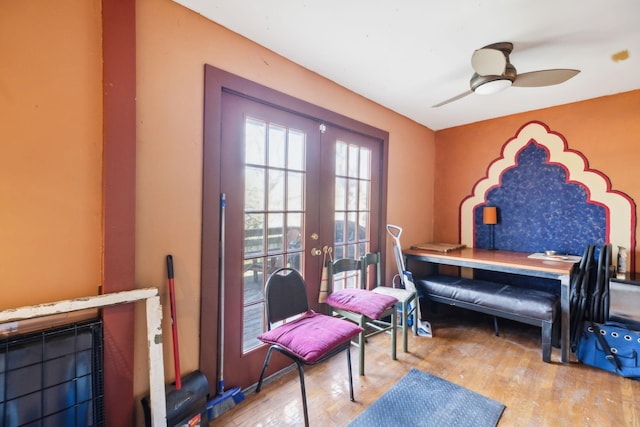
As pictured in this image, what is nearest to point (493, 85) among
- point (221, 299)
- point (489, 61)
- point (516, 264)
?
point (489, 61)

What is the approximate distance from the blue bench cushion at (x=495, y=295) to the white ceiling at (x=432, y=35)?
202 cm

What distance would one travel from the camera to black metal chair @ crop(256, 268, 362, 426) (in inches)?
64.7

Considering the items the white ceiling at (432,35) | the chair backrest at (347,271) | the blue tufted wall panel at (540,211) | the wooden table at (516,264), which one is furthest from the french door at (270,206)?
the blue tufted wall panel at (540,211)

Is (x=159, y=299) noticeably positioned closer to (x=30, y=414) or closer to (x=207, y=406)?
(x=30, y=414)

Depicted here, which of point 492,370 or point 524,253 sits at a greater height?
point 524,253

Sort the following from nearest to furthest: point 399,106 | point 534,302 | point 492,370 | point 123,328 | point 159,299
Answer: point 123,328 → point 159,299 → point 492,370 → point 534,302 → point 399,106

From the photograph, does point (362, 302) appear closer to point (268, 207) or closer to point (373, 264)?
point (373, 264)

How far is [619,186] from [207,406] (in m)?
4.15

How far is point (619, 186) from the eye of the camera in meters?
2.83

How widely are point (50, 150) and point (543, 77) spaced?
9.80 feet

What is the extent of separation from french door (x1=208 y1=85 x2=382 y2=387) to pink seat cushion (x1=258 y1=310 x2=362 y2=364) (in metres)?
0.38

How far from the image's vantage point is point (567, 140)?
3.11 m

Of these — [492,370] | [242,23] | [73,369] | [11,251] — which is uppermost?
[242,23]

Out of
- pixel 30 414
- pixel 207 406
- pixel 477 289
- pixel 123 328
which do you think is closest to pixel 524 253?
pixel 477 289
